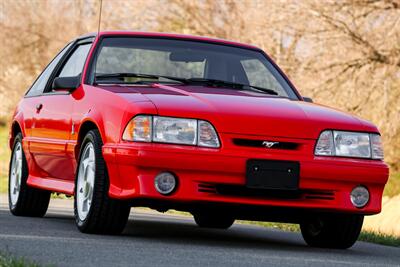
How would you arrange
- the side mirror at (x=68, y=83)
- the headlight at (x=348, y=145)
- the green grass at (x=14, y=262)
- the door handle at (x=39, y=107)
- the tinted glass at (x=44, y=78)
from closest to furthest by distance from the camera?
the green grass at (x=14, y=262)
the headlight at (x=348, y=145)
the side mirror at (x=68, y=83)
the door handle at (x=39, y=107)
the tinted glass at (x=44, y=78)

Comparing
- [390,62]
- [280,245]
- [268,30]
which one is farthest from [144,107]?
[268,30]

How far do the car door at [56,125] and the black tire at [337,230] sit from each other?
79.5 inches

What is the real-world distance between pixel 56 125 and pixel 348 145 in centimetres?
267

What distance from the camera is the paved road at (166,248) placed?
23.1ft

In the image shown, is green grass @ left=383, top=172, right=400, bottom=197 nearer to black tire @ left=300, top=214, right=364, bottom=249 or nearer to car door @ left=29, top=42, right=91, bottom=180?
car door @ left=29, top=42, right=91, bottom=180

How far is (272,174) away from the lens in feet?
26.7

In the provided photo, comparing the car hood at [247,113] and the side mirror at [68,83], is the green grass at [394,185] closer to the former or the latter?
the side mirror at [68,83]

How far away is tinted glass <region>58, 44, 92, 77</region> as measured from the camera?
1004 cm

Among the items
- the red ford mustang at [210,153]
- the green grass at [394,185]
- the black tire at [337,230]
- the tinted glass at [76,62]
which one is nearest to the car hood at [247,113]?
the red ford mustang at [210,153]

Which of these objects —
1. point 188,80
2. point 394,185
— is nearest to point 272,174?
point 188,80

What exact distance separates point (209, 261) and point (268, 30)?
1951cm

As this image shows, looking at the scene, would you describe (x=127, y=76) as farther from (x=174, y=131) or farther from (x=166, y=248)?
(x=166, y=248)

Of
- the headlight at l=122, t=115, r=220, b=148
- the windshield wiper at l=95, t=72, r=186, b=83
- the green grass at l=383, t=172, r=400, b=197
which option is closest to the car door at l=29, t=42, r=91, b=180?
the windshield wiper at l=95, t=72, r=186, b=83

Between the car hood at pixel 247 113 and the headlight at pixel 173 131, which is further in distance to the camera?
the car hood at pixel 247 113
